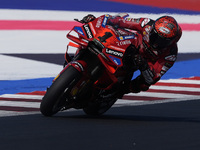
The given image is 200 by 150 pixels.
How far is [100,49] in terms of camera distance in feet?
26.4

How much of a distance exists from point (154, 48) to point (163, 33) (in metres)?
0.26

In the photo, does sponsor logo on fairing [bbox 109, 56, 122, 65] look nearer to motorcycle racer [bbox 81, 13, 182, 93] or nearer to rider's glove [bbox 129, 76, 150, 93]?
motorcycle racer [bbox 81, 13, 182, 93]

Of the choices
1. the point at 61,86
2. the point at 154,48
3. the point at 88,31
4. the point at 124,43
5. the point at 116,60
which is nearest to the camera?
the point at 61,86

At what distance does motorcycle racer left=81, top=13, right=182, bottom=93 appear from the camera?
325 inches

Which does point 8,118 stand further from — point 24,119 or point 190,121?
point 190,121

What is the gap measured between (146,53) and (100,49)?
0.73 meters

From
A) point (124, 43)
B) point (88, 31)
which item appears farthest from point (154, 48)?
point (88, 31)

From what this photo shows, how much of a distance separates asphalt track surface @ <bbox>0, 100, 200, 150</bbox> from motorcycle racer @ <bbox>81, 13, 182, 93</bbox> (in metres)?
0.52

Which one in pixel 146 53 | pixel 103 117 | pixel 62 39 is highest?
pixel 146 53

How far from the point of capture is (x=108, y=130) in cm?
735

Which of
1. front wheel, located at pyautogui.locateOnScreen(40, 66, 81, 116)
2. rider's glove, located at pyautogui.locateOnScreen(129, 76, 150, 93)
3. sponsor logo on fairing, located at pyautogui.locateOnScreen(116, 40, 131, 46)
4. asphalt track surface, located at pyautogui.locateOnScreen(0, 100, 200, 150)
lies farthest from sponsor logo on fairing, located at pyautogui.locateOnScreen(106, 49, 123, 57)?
asphalt track surface, located at pyautogui.locateOnScreen(0, 100, 200, 150)

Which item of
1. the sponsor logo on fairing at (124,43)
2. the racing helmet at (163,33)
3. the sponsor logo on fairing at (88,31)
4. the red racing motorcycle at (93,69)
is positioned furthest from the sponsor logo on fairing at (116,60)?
the racing helmet at (163,33)

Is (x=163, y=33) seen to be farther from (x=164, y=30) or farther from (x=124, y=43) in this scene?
(x=124, y=43)

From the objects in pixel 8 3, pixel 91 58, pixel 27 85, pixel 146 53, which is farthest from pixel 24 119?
pixel 8 3
